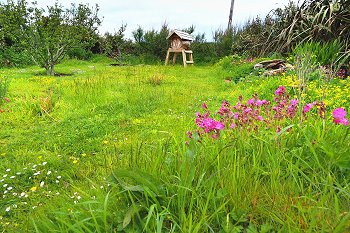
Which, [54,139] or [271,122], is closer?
[271,122]

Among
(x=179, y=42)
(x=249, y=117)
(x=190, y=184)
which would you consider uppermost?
(x=179, y=42)

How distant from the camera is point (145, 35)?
614 inches

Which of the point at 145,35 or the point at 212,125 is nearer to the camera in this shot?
the point at 212,125

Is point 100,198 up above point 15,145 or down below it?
above

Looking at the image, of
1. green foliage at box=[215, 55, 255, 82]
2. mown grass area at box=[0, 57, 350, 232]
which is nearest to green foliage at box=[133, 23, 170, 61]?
green foliage at box=[215, 55, 255, 82]

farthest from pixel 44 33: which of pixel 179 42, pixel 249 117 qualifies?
pixel 249 117

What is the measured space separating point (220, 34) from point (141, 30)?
416 centimetres

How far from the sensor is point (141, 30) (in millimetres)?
16250

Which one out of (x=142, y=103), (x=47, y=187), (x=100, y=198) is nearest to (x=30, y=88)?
(x=142, y=103)

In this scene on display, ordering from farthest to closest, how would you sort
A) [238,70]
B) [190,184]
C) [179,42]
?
[179,42], [238,70], [190,184]

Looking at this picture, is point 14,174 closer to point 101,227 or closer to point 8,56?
point 101,227

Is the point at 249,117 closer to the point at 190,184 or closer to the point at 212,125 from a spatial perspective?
the point at 212,125

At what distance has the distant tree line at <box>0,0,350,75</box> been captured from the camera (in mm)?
7254

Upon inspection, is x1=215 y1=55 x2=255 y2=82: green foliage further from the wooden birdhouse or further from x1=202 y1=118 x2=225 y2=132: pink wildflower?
x1=202 y1=118 x2=225 y2=132: pink wildflower
